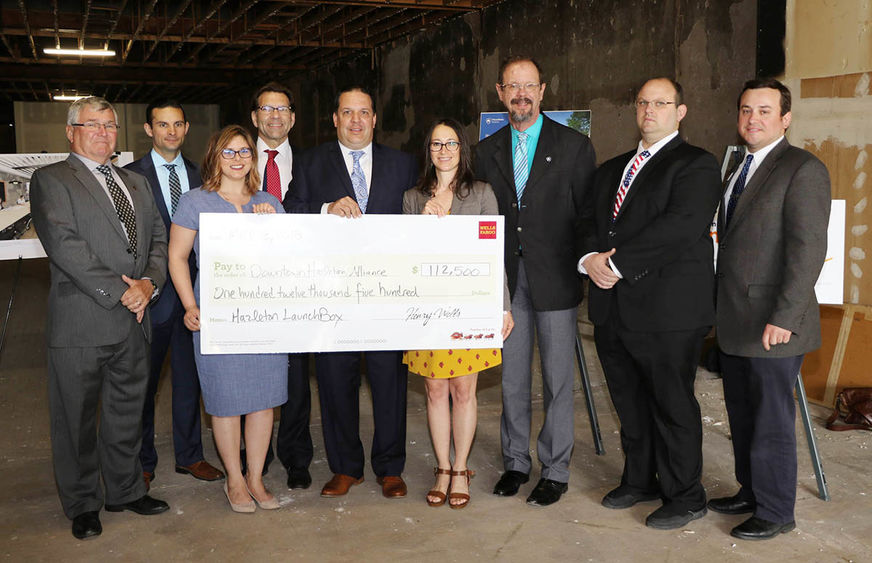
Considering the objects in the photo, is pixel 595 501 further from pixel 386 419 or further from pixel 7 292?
pixel 7 292

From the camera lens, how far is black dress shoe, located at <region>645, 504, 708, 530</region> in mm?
3010

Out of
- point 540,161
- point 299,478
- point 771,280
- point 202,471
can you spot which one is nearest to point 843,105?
point 771,280

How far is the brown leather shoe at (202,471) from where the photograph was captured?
3.56 m

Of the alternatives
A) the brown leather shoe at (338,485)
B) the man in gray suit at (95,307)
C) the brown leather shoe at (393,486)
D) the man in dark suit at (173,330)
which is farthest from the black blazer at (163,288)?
the brown leather shoe at (393,486)

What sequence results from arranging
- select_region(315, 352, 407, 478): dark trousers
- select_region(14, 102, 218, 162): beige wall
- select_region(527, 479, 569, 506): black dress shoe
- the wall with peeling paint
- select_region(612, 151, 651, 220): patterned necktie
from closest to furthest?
select_region(612, 151, 651, 220): patterned necktie < select_region(527, 479, 569, 506): black dress shoe < select_region(315, 352, 407, 478): dark trousers < the wall with peeling paint < select_region(14, 102, 218, 162): beige wall

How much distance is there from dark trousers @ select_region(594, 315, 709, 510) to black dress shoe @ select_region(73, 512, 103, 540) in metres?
2.06

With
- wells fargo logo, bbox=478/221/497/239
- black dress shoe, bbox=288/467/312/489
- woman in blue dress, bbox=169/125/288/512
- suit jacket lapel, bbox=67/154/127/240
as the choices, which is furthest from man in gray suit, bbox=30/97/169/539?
wells fargo logo, bbox=478/221/497/239

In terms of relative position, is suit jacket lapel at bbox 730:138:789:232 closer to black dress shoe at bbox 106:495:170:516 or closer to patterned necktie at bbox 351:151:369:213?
patterned necktie at bbox 351:151:369:213

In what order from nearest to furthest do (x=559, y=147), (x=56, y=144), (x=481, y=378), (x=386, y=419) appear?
(x=559, y=147) → (x=386, y=419) → (x=481, y=378) → (x=56, y=144)

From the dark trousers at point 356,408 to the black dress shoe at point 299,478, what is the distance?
0.14 m

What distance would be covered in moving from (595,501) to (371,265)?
1.37 m

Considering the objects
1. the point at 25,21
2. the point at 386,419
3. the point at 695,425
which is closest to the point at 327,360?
the point at 386,419

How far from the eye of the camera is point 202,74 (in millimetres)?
16156

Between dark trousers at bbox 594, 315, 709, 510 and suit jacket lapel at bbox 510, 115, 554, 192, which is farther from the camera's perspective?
suit jacket lapel at bbox 510, 115, 554, 192
